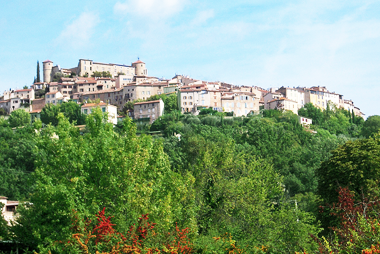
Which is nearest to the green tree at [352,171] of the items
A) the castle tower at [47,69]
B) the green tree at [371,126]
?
the green tree at [371,126]

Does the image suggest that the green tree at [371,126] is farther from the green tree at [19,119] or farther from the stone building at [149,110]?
the green tree at [19,119]

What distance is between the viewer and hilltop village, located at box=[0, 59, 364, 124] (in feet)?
337

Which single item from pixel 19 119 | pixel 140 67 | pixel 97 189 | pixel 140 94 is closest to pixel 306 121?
pixel 140 94

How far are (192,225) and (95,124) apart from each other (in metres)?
8.51

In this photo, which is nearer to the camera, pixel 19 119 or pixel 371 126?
pixel 371 126

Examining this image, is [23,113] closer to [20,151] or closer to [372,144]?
[20,151]

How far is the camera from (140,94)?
4289 inches

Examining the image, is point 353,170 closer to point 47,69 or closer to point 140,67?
point 140,67

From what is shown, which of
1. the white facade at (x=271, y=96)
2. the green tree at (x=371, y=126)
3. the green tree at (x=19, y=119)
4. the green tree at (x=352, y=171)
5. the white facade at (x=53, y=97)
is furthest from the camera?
the white facade at (x=53, y=97)

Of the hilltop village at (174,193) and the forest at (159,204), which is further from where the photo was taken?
the hilltop village at (174,193)

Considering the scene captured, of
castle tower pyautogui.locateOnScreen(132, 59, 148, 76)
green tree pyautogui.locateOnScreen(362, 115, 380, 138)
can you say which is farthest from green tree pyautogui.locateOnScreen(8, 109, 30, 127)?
green tree pyautogui.locateOnScreen(362, 115, 380, 138)

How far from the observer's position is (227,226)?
87.8 ft

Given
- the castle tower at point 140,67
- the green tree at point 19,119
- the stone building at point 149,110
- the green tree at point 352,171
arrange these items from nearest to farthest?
the green tree at point 352,171, the stone building at point 149,110, the green tree at point 19,119, the castle tower at point 140,67

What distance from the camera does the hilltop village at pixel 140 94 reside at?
337ft
